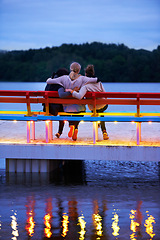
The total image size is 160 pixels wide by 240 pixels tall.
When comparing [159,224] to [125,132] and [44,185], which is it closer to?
[44,185]

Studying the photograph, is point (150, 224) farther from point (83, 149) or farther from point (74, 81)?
point (74, 81)

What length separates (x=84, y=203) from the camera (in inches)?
390

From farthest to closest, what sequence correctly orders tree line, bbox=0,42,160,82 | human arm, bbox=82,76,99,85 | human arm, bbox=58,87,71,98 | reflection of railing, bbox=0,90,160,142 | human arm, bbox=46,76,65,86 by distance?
tree line, bbox=0,42,160,82 < human arm, bbox=46,76,65,86 < human arm, bbox=82,76,99,85 < human arm, bbox=58,87,71,98 < reflection of railing, bbox=0,90,160,142

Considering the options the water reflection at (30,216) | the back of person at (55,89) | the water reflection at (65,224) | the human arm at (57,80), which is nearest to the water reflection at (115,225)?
the water reflection at (65,224)

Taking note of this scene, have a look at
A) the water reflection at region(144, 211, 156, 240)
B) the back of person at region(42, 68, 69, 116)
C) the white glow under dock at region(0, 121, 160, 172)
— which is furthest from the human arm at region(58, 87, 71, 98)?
the water reflection at region(144, 211, 156, 240)

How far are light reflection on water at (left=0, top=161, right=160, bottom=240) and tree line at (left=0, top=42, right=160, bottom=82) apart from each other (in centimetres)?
5950

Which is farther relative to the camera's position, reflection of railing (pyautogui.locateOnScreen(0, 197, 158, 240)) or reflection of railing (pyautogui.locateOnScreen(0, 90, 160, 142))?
reflection of railing (pyautogui.locateOnScreen(0, 90, 160, 142))

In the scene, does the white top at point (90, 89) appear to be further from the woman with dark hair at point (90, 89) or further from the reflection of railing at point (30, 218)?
the reflection of railing at point (30, 218)

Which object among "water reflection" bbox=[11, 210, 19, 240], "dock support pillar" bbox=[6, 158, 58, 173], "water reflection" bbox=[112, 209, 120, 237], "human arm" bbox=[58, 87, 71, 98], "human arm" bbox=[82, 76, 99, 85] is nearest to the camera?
"water reflection" bbox=[11, 210, 19, 240]

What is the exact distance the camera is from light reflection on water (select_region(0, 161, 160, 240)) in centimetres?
843

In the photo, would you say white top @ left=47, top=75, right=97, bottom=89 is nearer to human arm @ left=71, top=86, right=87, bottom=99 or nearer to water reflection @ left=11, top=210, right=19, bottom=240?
human arm @ left=71, top=86, right=87, bottom=99

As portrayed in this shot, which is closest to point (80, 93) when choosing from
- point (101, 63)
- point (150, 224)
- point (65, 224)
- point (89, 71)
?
point (89, 71)

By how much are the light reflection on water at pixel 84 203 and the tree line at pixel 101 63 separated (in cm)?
5950

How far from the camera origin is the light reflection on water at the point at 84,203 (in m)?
8.43
